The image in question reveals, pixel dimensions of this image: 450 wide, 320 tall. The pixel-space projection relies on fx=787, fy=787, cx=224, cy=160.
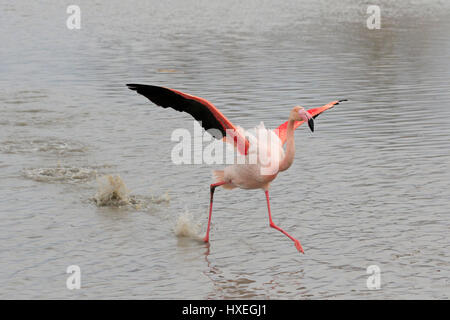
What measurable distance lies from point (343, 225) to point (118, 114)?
7.34 m

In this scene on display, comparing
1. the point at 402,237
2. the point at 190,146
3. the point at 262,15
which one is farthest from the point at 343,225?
the point at 262,15

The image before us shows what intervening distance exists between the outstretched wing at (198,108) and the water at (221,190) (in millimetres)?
1080

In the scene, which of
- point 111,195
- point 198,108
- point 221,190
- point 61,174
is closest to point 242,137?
point 198,108

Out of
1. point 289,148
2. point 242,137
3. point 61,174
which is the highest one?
point 242,137

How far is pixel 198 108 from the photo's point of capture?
337 inches

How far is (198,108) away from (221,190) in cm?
245

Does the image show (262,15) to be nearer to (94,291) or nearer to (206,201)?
(206,201)

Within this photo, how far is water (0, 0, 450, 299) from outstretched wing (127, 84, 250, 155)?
1080mm

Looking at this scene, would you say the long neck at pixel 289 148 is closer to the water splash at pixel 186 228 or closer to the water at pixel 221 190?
the water at pixel 221 190

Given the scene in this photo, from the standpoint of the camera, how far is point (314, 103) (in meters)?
16.2

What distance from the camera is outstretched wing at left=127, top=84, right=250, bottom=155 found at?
8492mm

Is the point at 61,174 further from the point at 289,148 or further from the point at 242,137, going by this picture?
the point at 289,148

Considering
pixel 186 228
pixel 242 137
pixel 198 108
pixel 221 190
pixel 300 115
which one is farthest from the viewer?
pixel 221 190

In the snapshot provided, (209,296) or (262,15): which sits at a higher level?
(262,15)
